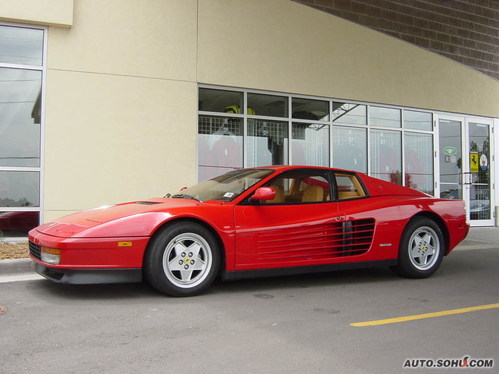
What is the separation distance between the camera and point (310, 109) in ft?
34.7

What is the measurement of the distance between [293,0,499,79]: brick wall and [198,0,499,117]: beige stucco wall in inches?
12.6

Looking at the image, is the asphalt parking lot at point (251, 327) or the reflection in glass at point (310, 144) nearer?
the asphalt parking lot at point (251, 327)

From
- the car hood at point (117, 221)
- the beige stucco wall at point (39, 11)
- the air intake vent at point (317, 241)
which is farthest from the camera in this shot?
the beige stucco wall at point (39, 11)

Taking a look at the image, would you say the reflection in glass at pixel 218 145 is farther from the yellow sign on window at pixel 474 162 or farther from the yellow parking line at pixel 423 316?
the yellow sign on window at pixel 474 162

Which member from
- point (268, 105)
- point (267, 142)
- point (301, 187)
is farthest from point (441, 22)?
point (301, 187)

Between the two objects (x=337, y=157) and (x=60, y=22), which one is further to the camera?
(x=337, y=157)

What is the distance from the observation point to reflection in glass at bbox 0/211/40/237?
25.3ft

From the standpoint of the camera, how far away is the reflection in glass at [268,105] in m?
9.95

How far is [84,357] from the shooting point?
3055 millimetres

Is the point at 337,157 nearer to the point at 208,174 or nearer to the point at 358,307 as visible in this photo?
the point at 208,174

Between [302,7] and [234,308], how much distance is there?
25.9 feet

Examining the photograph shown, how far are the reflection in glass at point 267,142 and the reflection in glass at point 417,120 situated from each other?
3.52 metres

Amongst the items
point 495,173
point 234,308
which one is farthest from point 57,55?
point 495,173

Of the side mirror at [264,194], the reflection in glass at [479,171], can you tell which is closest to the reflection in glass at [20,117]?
the side mirror at [264,194]
